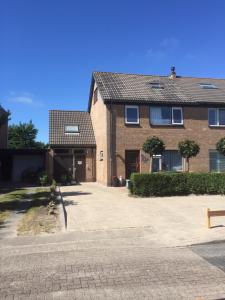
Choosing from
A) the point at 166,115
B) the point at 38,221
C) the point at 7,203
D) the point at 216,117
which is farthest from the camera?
the point at 216,117

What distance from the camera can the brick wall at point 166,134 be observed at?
1001 inches

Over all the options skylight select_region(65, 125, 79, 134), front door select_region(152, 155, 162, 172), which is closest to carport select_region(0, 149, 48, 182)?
skylight select_region(65, 125, 79, 134)

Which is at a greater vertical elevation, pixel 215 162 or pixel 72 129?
pixel 72 129

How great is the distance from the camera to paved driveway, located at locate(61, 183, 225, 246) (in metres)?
10.7

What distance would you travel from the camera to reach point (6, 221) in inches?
499

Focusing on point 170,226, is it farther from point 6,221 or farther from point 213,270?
point 6,221

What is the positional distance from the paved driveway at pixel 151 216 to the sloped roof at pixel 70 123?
31.9ft

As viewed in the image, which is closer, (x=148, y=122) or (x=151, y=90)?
(x=148, y=122)

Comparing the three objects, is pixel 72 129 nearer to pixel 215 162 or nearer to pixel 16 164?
pixel 16 164

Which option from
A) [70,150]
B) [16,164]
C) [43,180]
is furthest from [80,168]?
[16,164]

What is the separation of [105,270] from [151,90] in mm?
21373

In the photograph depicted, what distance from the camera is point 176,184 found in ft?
63.8

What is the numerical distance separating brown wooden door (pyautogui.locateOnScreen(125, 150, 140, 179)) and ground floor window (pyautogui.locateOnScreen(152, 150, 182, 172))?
1.12 metres

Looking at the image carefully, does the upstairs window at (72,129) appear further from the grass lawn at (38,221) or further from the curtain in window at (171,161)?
the grass lawn at (38,221)
